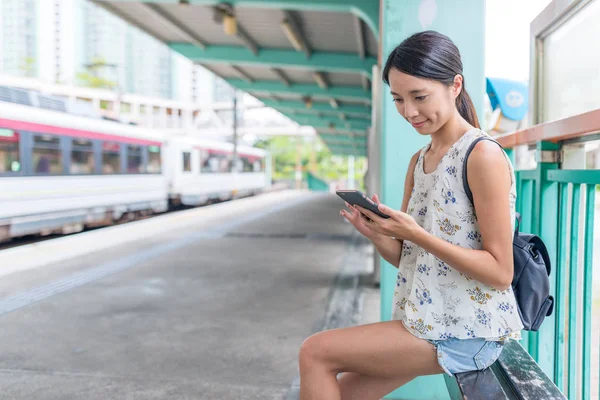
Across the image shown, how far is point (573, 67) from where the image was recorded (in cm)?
248

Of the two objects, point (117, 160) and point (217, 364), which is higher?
point (117, 160)

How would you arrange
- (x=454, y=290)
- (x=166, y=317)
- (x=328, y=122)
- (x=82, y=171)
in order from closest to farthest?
1. (x=454, y=290)
2. (x=166, y=317)
3. (x=82, y=171)
4. (x=328, y=122)

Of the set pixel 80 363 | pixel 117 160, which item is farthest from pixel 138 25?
pixel 80 363

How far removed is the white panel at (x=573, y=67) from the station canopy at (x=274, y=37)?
383cm

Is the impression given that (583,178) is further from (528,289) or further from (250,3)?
(250,3)

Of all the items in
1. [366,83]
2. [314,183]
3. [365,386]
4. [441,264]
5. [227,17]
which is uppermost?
[227,17]

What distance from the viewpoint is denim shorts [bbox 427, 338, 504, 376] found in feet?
5.67

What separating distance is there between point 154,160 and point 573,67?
1647cm

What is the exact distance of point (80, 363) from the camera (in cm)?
389

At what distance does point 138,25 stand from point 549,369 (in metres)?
10.3

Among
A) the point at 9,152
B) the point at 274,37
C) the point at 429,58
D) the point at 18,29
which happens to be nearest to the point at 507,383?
the point at 429,58

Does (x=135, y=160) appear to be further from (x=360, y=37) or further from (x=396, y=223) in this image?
(x=396, y=223)

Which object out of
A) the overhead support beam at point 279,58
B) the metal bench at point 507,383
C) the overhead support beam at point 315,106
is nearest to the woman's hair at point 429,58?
the metal bench at point 507,383

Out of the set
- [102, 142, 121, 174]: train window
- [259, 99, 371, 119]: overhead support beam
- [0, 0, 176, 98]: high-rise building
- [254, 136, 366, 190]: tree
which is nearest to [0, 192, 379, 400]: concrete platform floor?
[102, 142, 121, 174]: train window
